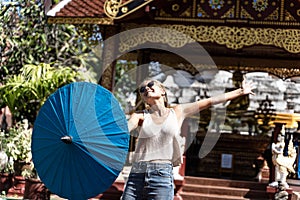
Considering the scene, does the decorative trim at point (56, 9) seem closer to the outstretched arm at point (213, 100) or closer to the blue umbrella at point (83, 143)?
the blue umbrella at point (83, 143)

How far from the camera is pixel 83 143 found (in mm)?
4555

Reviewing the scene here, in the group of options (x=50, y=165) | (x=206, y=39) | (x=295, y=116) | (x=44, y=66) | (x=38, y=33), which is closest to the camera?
(x=50, y=165)

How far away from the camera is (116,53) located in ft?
32.5

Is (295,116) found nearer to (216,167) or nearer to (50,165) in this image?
(216,167)

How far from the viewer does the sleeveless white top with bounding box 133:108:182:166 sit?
13.5 ft

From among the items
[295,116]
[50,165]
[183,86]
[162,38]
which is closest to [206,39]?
[162,38]

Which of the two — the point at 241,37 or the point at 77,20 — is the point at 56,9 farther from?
the point at 241,37

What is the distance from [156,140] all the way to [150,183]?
0.97 ft

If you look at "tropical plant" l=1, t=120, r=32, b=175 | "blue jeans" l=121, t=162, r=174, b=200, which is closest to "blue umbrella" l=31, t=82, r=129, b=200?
"blue jeans" l=121, t=162, r=174, b=200

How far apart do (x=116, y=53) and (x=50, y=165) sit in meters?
5.36

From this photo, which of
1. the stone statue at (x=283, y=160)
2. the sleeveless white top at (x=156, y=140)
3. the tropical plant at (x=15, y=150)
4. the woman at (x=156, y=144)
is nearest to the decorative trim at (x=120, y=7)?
the tropical plant at (x=15, y=150)

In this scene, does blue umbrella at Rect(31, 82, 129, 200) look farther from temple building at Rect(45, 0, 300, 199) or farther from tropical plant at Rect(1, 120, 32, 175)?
tropical plant at Rect(1, 120, 32, 175)

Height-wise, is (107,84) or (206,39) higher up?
(206,39)

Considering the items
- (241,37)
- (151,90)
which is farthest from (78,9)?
(151,90)
